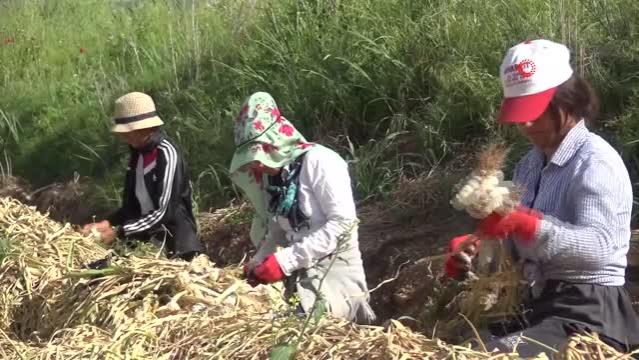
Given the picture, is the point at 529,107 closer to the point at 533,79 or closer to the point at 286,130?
the point at 533,79

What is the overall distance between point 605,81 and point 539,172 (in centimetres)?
297

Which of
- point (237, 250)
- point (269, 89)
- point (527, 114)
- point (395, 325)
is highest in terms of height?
point (527, 114)

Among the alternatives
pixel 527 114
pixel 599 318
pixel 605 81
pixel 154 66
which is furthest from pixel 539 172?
pixel 154 66

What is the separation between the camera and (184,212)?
5.31 meters

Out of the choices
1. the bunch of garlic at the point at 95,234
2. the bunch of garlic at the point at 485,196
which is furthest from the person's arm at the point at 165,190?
the bunch of garlic at the point at 485,196

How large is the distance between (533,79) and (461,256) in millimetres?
620

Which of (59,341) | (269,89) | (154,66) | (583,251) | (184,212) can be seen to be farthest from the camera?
(154,66)

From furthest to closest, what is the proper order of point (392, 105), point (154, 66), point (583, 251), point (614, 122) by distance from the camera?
point (154, 66) < point (392, 105) < point (614, 122) < point (583, 251)

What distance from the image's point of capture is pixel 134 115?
541 centimetres

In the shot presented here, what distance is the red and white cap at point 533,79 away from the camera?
3271 millimetres

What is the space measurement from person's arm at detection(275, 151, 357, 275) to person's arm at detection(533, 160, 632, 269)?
3.41 feet

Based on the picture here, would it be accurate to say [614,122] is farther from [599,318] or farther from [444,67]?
[599,318]

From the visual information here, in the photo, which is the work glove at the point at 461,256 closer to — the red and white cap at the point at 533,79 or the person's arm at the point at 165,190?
the red and white cap at the point at 533,79

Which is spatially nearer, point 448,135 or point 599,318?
point 599,318
